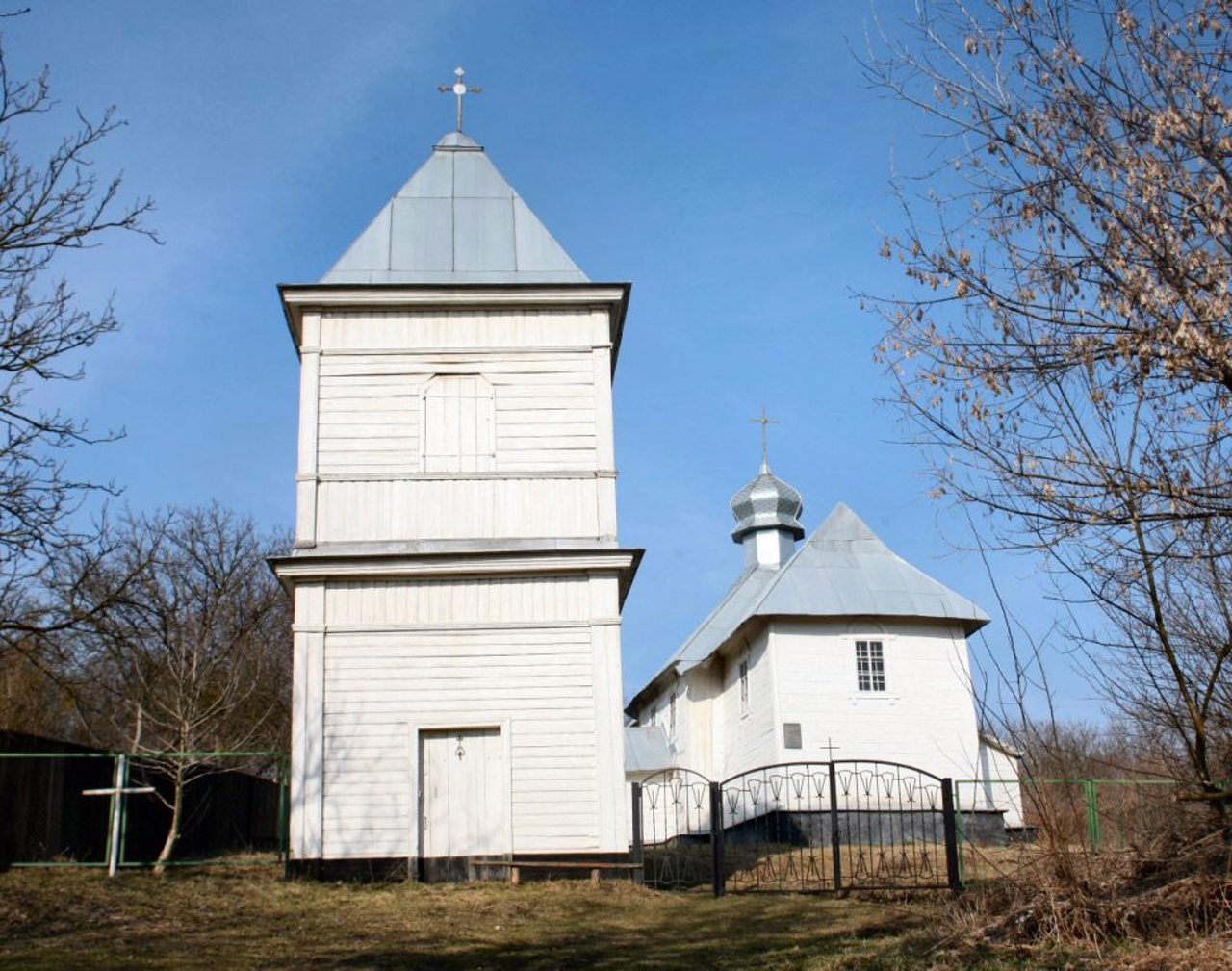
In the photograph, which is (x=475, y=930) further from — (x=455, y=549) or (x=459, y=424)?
(x=459, y=424)

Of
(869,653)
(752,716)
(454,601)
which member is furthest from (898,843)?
(454,601)

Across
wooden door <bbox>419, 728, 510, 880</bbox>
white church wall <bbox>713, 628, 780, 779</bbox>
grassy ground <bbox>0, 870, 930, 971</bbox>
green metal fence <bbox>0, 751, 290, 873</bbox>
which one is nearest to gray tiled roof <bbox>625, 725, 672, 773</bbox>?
white church wall <bbox>713, 628, 780, 779</bbox>

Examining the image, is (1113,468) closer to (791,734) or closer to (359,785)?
(359,785)

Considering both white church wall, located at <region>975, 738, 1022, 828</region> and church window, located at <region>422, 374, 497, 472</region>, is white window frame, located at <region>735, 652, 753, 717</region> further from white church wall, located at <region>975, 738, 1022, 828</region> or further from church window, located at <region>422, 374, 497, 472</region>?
church window, located at <region>422, 374, 497, 472</region>

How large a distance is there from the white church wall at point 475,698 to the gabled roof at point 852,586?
12.2 meters

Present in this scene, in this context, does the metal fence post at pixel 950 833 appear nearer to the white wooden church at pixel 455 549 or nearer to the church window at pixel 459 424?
the white wooden church at pixel 455 549

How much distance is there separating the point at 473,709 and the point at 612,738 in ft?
6.12

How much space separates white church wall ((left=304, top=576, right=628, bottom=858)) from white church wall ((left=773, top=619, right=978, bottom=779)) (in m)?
12.4

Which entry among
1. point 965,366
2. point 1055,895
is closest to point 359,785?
point 1055,895

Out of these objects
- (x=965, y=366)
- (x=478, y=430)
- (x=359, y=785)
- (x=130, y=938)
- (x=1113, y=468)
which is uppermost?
(x=478, y=430)

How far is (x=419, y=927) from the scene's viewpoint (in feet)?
44.3

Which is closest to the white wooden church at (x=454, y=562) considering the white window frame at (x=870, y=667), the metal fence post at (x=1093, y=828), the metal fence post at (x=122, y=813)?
the metal fence post at (x=122, y=813)

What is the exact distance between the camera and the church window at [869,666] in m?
30.2

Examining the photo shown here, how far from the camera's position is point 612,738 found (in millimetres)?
17766
